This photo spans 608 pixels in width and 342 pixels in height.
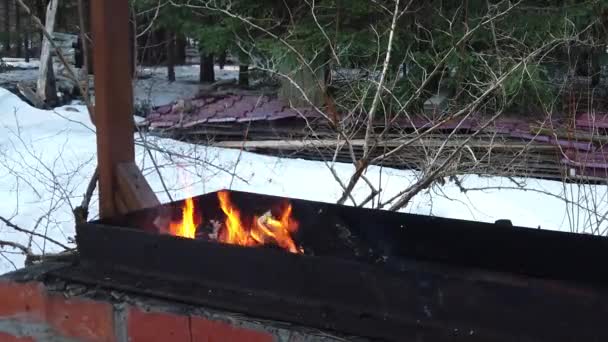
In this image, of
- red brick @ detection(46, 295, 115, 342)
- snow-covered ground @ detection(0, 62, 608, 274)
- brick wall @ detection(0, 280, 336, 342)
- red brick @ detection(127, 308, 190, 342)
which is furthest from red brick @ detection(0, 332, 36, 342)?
snow-covered ground @ detection(0, 62, 608, 274)

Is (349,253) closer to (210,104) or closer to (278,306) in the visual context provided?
(278,306)

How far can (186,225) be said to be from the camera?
2102mm

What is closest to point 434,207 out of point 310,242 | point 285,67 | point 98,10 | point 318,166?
point 318,166

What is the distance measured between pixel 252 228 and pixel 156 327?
60 centimetres

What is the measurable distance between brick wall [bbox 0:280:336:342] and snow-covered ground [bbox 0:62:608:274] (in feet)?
6.81

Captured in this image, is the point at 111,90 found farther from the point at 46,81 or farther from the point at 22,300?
the point at 46,81

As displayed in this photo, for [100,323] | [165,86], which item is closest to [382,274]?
[100,323]

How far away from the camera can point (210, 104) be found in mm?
8258

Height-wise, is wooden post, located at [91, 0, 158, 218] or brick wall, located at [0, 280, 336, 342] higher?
wooden post, located at [91, 0, 158, 218]

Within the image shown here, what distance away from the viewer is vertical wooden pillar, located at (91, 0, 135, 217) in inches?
79.9

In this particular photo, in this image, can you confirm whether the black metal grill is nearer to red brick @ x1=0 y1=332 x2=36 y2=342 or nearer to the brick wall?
the brick wall

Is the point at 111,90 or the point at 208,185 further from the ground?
the point at 111,90

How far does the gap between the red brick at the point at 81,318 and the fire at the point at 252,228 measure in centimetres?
36

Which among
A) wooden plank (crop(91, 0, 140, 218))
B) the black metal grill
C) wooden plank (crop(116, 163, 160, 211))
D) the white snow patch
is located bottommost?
the white snow patch
